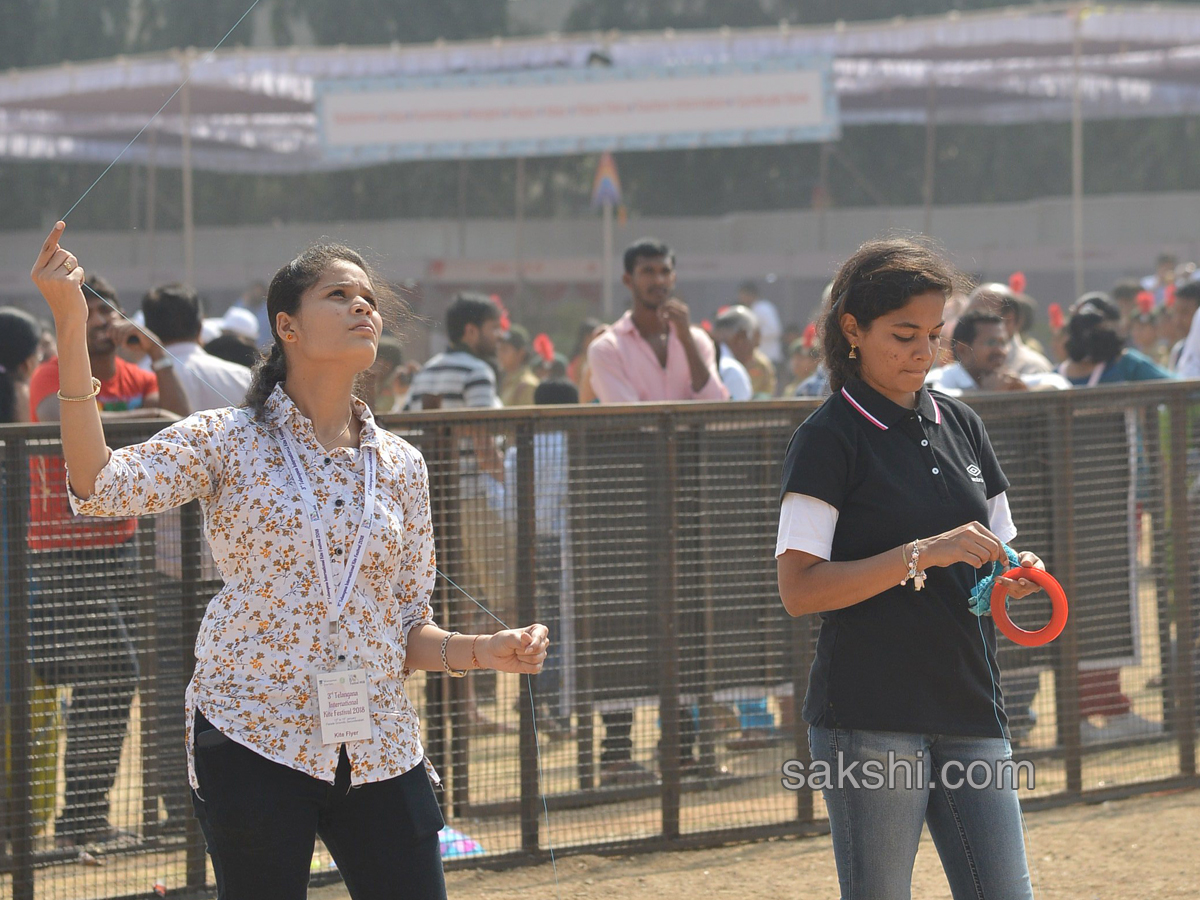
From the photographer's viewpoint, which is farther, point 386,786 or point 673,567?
point 673,567

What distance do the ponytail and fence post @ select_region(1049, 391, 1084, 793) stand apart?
145 inches

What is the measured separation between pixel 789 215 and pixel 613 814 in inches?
770

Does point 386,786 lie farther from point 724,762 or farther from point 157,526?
point 724,762

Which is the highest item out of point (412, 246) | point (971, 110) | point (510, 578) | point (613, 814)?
point (971, 110)

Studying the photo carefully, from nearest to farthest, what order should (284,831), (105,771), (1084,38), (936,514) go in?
1. (284,831)
2. (936,514)
3. (105,771)
4. (1084,38)

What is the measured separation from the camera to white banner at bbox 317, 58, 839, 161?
15414mm

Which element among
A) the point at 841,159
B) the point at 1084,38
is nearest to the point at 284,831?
the point at 1084,38

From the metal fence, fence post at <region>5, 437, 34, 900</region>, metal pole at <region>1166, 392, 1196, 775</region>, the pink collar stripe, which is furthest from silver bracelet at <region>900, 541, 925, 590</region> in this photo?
metal pole at <region>1166, 392, 1196, 775</region>

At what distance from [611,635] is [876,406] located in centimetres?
241

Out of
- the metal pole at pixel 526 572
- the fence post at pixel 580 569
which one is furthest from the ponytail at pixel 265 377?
the fence post at pixel 580 569

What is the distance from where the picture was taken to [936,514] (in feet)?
9.14

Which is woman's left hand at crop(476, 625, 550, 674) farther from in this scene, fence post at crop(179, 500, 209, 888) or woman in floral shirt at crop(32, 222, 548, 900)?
fence post at crop(179, 500, 209, 888)

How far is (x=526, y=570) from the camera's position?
196 inches

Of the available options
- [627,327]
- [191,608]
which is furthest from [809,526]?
[627,327]
